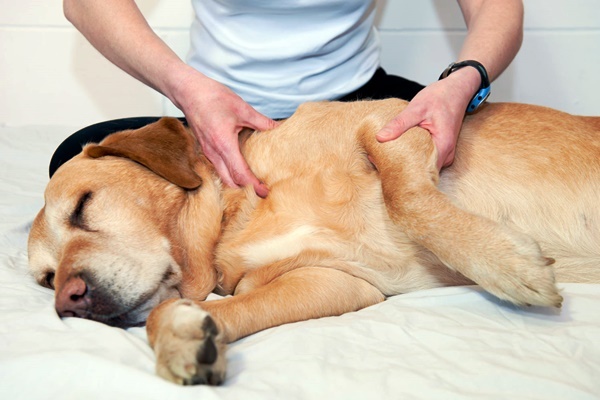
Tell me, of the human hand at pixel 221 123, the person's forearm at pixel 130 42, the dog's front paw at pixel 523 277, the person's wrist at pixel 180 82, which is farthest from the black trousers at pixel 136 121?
the dog's front paw at pixel 523 277

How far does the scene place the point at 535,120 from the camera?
2.04 metres

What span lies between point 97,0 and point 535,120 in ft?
5.95

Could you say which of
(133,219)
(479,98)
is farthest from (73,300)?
(479,98)

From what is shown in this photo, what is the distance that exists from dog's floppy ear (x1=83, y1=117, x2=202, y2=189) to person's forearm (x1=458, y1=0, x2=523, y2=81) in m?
1.10

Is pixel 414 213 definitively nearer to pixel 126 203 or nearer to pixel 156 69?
pixel 126 203

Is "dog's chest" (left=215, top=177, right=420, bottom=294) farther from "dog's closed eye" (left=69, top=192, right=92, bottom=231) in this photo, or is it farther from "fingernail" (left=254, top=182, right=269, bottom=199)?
"dog's closed eye" (left=69, top=192, right=92, bottom=231)

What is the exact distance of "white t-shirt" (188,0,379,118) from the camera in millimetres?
2496

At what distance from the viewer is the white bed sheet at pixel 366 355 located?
45.8 inches

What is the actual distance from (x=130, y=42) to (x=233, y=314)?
129 cm

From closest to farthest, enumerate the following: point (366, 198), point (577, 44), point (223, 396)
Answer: point (223, 396)
point (366, 198)
point (577, 44)

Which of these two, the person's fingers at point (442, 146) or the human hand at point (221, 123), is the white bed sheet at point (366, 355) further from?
the human hand at point (221, 123)

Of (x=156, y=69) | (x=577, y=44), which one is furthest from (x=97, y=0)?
(x=577, y=44)

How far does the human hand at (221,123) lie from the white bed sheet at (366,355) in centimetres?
60

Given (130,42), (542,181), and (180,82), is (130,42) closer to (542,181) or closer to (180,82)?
(180,82)
